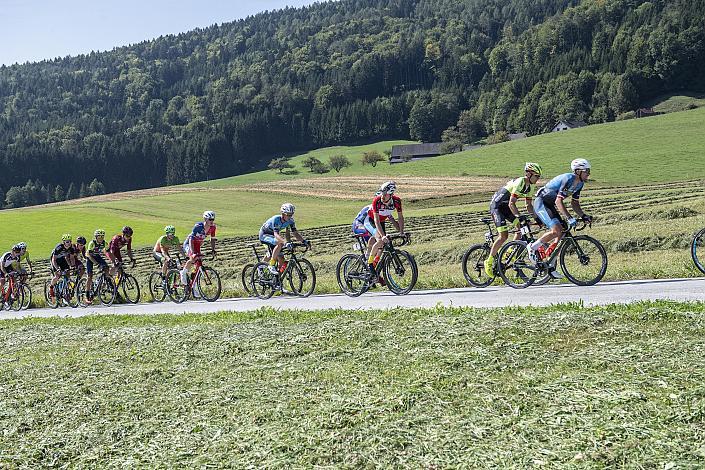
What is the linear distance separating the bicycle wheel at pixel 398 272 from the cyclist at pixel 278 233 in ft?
9.05

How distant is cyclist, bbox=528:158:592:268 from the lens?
12727 mm

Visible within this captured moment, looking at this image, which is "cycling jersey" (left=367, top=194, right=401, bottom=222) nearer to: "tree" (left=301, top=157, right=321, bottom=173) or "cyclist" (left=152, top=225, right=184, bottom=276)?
"cyclist" (left=152, top=225, right=184, bottom=276)

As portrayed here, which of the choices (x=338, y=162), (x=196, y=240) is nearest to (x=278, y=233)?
(x=196, y=240)

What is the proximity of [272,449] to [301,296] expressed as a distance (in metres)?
11.6

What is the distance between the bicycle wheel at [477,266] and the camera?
573 inches

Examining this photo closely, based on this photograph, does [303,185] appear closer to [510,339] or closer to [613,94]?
[613,94]

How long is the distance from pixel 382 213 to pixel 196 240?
6.62 m

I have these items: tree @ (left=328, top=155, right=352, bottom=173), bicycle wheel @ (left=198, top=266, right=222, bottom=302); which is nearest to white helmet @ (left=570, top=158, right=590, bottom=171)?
bicycle wheel @ (left=198, top=266, right=222, bottom=302)

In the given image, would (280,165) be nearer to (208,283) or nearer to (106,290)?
(106,290)

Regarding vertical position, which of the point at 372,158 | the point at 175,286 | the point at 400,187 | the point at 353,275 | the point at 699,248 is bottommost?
the point at 175,286

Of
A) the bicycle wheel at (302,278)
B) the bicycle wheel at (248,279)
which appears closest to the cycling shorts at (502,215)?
the bicycle wheel at (302,278)

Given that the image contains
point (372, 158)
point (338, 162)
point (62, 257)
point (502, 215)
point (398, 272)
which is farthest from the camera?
point (372, 158)

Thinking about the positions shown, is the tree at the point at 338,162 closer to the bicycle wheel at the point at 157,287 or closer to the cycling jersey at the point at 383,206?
the bicycle wheel at the point at 157,287

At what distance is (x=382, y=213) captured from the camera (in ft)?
49.3
